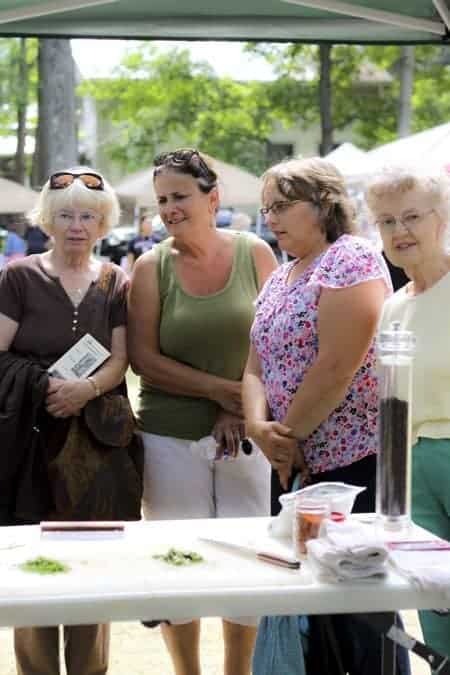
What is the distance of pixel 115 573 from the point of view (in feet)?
7.66

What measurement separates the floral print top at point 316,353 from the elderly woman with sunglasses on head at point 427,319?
134mm

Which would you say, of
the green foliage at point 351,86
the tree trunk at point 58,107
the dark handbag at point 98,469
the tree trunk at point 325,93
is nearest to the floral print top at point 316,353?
the dark handbag at point 98,469

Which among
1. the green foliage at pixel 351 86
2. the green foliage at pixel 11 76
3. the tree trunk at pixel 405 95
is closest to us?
the tree trunk at pixel 405 95

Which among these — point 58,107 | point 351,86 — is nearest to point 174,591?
point 58,107

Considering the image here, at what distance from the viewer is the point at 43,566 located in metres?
2.37

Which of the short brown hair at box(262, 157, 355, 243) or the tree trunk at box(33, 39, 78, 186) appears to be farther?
the tree trunk at box(33, 39, 78, 186)

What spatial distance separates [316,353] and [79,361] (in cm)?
75

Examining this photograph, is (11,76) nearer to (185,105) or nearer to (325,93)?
(185,105)

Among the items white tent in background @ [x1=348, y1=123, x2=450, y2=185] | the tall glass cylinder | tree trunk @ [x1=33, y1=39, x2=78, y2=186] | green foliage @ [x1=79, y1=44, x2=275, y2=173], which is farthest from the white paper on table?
green foliage @ [x1=79, y1=44, x2=275, y2=173]

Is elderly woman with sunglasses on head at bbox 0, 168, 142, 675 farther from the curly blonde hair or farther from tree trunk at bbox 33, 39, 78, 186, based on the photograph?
tree trunk at bbox 33, 39, 78, 186

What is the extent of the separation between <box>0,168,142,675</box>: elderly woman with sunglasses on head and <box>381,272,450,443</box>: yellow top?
37.2 inches

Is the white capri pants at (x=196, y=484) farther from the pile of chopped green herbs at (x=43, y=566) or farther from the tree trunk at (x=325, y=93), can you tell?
the tree trunk at (x=325, y=93)

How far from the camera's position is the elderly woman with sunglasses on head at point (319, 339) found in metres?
3.00

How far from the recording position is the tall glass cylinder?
259cm
